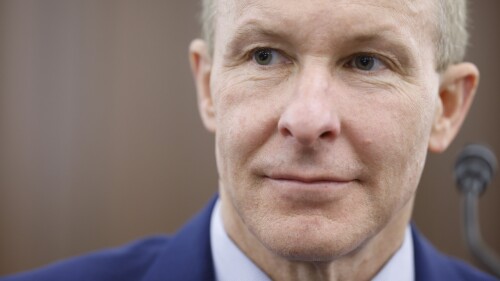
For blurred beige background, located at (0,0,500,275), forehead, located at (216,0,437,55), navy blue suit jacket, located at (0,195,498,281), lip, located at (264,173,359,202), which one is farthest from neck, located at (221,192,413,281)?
blurred beige background, located at (0,0,500,275)

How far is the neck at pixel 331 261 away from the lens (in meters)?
2.21

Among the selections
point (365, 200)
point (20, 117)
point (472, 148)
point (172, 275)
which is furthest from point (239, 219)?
point (20, 117)

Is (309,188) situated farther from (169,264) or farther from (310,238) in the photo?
(169,264)

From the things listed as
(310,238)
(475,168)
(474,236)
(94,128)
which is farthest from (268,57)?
(94,128)

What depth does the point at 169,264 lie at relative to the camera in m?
2.41

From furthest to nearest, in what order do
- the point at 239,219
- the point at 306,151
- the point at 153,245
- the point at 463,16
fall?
the point at 153,245 → the point at 463,16 → the point at 239,219 → the point at 306,151

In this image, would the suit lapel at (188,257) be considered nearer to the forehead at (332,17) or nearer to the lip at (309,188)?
the lip at (309,188)

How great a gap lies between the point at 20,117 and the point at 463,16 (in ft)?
9.17

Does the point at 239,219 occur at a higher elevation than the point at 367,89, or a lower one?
lower

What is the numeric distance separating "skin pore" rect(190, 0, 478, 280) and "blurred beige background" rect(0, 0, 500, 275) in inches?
89.4

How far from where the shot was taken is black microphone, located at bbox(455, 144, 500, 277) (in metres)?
2.57

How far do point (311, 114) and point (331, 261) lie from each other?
0.51 m

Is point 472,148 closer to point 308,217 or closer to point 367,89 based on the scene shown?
point 367,89

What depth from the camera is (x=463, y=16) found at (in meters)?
2.49
